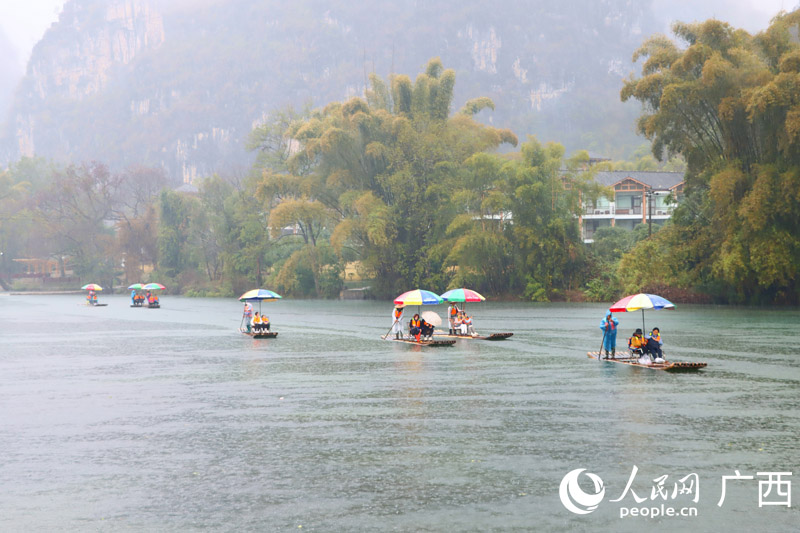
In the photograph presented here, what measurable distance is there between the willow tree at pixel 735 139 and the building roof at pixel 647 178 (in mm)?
33441

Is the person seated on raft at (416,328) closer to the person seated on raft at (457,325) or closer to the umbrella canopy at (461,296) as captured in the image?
the umbrella canopy at (461,296)

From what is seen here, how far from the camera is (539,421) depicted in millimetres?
16188

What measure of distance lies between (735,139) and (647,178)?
40008 mm

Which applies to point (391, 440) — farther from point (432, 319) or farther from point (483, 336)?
point (483, 336)

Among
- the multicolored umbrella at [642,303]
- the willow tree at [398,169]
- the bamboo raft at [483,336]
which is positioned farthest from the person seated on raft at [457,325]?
the willow tree at [398,169]

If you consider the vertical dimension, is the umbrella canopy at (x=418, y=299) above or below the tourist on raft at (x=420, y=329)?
above

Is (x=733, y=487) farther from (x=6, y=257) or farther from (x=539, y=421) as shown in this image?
(x=6, y=257)

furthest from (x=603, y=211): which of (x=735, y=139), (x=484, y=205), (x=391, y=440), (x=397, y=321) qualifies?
(x=391, y=440)

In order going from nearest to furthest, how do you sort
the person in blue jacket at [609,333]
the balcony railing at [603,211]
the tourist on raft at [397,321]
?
the person in blue jacket at [609,333], the tourist on raft at [397,321], the balcony railing at [603,211]

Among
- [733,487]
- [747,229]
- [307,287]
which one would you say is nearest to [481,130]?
[307,287]

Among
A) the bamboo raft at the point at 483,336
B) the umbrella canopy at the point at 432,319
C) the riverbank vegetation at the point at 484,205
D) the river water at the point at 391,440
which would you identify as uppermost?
the riverbank vegetation at the point at 484,205

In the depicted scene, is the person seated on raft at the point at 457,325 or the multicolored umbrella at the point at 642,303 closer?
the multicolored umbrella at the point at 642,303

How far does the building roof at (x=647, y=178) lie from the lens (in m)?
91.2

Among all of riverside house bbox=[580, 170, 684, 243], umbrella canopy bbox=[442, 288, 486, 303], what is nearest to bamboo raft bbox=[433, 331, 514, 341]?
umbrella canopy bbox=[442, 288, 486, 303]
